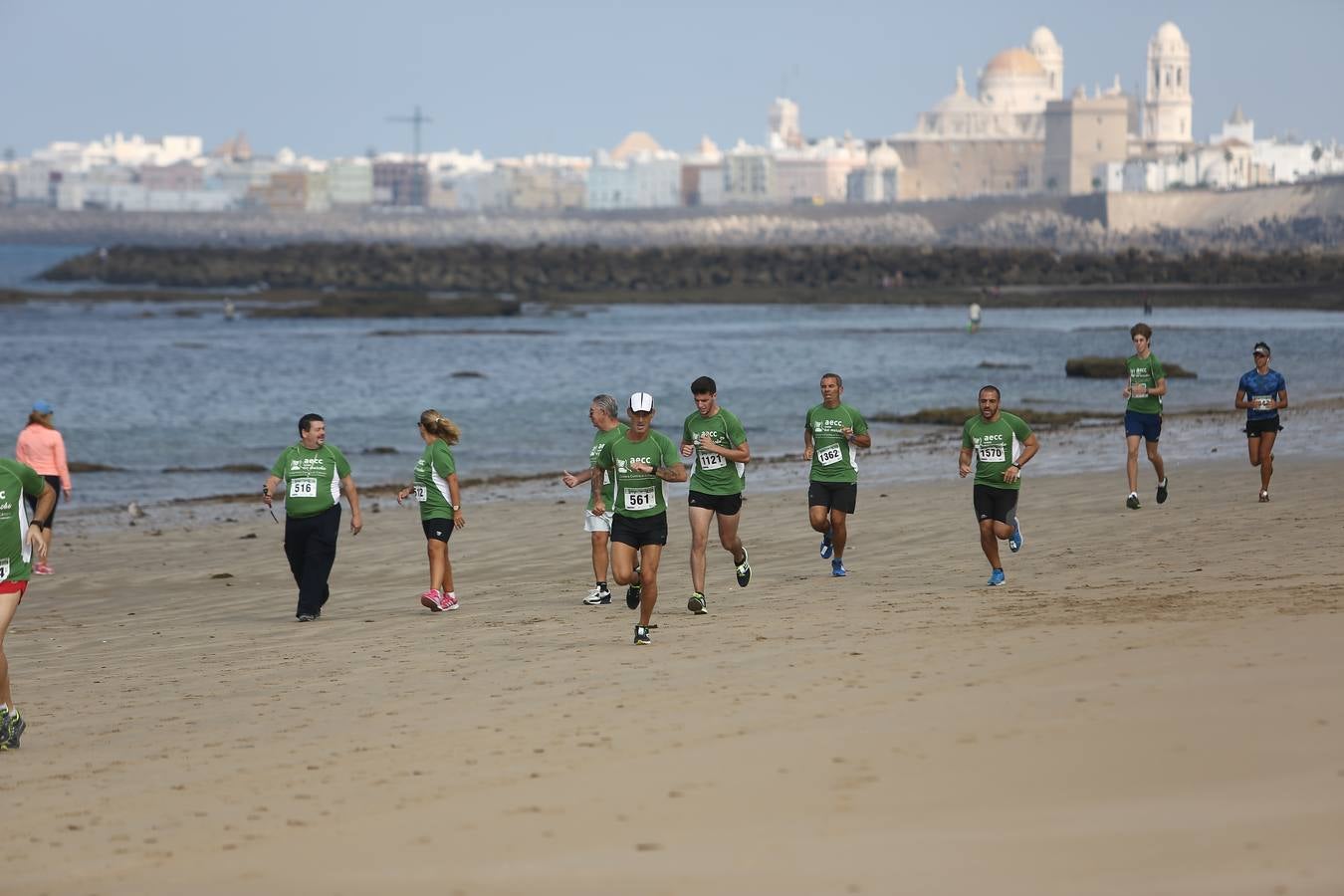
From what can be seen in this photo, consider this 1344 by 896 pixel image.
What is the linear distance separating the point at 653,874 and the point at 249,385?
33178mm

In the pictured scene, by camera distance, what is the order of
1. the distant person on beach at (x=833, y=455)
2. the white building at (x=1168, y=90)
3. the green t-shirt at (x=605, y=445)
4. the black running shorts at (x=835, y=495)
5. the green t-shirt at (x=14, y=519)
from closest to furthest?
the green t-shirt at (x=14, y=519) < the green t-shirt at (x=605, y=445) < the distant person on beach at (x=833, y=455) < the black running shorts at (x=835, y=495) < the white building at (x=1168, y=90)

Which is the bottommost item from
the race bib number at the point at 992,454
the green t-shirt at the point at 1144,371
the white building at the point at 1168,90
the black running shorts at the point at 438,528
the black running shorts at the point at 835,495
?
the black running shorts at the point at 438,528

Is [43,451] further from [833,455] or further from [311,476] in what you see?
[833,455]

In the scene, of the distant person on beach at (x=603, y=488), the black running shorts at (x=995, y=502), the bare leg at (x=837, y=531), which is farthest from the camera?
the bare leg at (x=837, y=531)

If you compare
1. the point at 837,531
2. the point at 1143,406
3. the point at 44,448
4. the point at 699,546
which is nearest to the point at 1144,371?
the point at 1143,406

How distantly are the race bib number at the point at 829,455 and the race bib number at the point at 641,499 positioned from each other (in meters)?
2.55

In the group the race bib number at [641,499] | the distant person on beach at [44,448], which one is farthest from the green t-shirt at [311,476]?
the distant person on beach at [44,448]

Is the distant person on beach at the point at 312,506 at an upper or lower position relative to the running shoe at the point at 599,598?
upper

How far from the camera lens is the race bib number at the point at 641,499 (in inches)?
370

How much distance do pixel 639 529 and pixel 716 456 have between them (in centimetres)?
121

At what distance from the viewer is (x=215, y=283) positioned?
84.0 meters

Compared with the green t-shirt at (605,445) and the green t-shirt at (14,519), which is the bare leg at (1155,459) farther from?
the green t-shirt at (14,519)

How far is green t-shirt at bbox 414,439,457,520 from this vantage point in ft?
36.0

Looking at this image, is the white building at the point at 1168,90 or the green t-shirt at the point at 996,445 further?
the white building at the point at 1168,90
